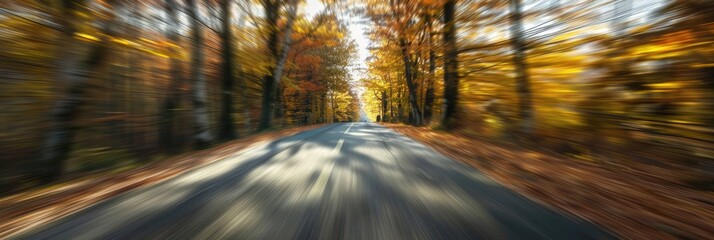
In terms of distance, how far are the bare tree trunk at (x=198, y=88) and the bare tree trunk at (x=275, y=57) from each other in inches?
179

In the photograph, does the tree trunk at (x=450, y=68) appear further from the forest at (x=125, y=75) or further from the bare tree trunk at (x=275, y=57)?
the bare tree trunk at (x=275, y=57)

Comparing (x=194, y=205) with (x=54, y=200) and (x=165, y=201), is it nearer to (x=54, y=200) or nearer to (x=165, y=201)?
(x=165, y=201)

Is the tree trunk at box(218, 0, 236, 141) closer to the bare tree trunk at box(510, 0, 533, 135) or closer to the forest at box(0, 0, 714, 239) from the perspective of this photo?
the forest at box(0, 0, 714, 239)

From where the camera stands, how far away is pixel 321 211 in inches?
90.7

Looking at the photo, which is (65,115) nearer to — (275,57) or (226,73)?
(226,73)

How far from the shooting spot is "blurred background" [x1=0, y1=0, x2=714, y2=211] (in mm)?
4500

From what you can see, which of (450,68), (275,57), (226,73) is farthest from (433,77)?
(226,73)

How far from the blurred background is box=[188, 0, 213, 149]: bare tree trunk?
0.03 meters

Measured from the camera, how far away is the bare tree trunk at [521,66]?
7619 millimetres

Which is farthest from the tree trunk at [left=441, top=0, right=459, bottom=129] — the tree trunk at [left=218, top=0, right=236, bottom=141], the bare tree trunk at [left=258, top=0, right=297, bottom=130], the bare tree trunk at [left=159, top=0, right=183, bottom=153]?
the bare tree trunk at [left=159, top=0, right=183, bottom=153]

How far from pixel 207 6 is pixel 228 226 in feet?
30.3

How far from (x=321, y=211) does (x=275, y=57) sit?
Result: 41.8 feet

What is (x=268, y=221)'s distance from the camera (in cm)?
209

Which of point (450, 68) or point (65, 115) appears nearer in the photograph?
point (65, 115)
